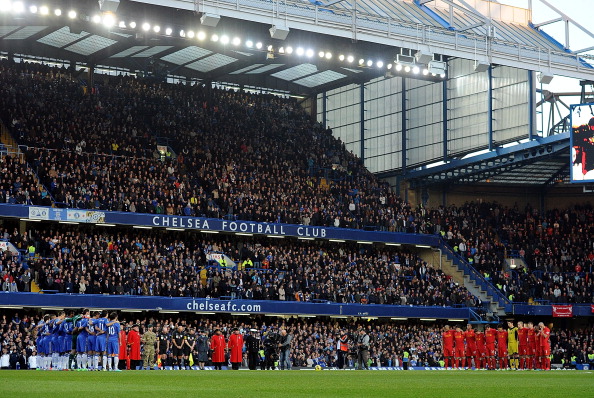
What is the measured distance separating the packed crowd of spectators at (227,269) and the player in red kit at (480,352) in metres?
10.9

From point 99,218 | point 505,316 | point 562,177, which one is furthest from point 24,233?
point 562,177

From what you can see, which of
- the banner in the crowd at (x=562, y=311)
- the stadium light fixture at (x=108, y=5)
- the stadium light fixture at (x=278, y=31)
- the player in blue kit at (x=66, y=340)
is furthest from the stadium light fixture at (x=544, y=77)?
the player in blue kit at (x=66, y=340)

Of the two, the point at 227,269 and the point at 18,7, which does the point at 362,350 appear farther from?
the point at 18,7

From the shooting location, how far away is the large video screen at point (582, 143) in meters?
48.1

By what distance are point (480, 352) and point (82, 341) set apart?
669 inches

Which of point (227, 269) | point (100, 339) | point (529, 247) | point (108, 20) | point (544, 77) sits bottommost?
point (100, 339)

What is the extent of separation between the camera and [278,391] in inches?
642

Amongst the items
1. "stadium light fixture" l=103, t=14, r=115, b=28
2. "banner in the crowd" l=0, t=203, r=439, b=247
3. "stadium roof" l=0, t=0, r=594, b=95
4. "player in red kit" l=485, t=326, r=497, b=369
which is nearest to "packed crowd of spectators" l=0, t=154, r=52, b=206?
"banner in the crowd" l=0, t=203, r=439, b=247

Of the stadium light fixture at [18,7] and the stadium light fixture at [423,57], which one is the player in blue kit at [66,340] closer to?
the stadium light fixture at [18,7]

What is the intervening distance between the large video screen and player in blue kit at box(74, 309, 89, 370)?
96.6 feet

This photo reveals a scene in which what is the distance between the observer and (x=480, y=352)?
37.8 metres

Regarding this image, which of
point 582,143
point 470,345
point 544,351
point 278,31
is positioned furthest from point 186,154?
point 544,351

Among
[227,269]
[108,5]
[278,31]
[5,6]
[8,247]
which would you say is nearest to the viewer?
[108,5]

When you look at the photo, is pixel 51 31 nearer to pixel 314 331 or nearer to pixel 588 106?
pixel 314 331
